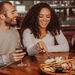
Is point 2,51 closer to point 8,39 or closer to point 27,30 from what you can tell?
point 8,39

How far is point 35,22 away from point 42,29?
0.17 metres

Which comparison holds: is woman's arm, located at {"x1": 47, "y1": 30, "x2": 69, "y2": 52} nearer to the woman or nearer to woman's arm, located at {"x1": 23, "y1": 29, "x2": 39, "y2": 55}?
the woman

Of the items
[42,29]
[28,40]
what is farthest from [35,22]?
[28,40]

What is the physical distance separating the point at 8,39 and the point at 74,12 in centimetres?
420

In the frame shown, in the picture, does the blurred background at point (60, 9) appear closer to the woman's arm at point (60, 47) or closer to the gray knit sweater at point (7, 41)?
the woman's arm at point (60, 47)

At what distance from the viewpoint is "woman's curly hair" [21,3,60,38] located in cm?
197

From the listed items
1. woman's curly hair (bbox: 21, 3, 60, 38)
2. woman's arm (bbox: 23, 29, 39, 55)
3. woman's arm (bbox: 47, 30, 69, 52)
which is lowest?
woman's arm (bbox: 47, 30, 69, 52)

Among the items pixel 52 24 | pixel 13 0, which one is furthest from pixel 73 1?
pixel 52 24

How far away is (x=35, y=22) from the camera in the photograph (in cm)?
197

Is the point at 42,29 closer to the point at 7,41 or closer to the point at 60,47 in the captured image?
the point at 60,47

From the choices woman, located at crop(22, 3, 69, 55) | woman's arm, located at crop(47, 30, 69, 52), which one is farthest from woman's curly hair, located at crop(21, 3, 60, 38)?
woman's arm, located at crop(47, 30, 69, 52)

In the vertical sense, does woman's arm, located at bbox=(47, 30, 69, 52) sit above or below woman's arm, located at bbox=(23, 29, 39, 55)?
below

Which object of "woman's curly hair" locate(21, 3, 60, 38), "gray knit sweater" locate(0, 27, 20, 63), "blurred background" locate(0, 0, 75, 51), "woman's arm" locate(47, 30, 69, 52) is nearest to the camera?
"gray knit sweater" locate(0, 27, 20, 63)

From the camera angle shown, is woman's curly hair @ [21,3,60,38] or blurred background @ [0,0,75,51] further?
blurred background @ [0,0,75,51]
